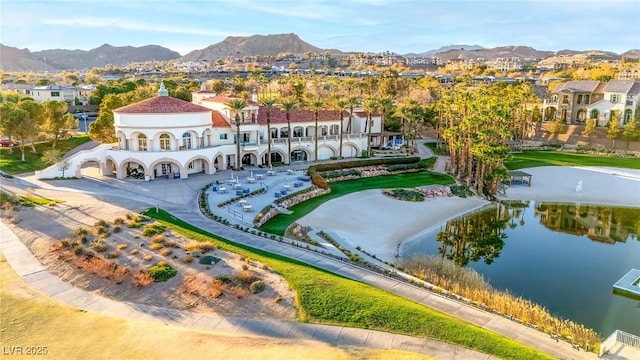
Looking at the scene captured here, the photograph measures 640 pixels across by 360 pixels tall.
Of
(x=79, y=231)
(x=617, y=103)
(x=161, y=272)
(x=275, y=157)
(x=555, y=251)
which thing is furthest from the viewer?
(x=617, y=103)

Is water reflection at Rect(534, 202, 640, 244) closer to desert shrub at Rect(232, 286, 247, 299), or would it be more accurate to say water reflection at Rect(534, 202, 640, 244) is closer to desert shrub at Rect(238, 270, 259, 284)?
desert shrub at Rect(238, 270, 259, 284)

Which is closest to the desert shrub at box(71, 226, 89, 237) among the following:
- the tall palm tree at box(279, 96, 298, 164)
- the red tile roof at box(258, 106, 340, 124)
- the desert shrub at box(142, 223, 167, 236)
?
the desert shrub at box(142, 223, 167, 236)

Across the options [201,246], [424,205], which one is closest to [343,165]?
[424,205]

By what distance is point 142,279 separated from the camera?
28.0 meters

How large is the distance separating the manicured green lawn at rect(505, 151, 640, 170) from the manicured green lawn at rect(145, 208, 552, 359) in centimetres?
4888

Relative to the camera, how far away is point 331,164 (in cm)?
6150

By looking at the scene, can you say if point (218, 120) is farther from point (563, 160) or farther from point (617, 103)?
point (617, 103)

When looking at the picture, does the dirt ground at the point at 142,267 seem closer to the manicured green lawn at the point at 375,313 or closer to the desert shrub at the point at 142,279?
the desert shrub at the point at 142,279

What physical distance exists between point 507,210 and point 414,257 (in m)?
22.0

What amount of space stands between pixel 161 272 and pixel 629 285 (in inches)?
1205

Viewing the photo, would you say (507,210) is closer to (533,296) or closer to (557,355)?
(533,296)

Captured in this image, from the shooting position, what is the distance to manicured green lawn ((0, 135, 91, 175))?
57084 millimetres

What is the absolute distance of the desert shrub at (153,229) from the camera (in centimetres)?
3416

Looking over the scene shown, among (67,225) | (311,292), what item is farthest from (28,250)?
(311,292)
